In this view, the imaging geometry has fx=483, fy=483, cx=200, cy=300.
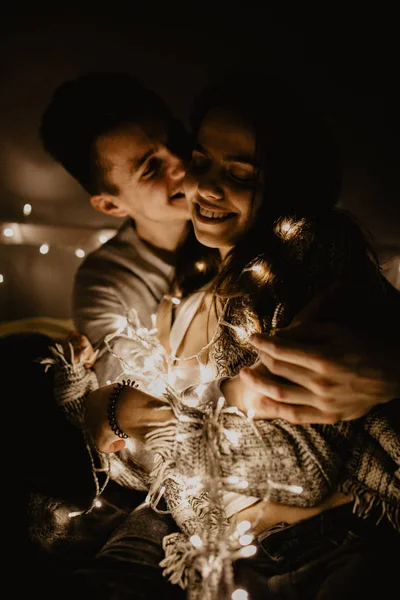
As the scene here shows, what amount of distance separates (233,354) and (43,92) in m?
1.01

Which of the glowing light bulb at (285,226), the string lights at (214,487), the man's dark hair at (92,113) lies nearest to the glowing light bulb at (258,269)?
the string lights at (214,487)

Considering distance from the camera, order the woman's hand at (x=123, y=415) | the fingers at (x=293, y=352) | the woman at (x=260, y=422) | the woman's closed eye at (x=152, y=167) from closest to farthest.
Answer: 1. the fingers at (x=293, y=352)
2. the woman at (x=260, y=422)
3. the woman's hand at (x=123, y=415)
4. the woman's closed eye at (x=152, y=167)

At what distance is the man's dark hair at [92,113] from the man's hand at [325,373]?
2.59ft

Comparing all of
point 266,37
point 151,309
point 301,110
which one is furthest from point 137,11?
point 151,309

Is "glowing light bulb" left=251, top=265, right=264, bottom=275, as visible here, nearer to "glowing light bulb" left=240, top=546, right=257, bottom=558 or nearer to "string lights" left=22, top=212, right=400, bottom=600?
"string lights" left=22, top=212, right=400, bottom=600

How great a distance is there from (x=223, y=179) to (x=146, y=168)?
0.30 m

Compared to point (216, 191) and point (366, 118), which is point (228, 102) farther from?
point (366, 118)

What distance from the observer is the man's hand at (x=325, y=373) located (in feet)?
3.01

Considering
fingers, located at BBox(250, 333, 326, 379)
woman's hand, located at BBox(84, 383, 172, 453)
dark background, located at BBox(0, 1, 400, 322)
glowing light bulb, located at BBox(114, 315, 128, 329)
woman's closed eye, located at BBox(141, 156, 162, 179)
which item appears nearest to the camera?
fingers, located at BBox(250, 333, 326, 379)

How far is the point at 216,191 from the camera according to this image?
Result: 1.20 m

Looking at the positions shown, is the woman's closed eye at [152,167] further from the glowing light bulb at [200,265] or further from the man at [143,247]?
the glowing light bulb at [200,265]

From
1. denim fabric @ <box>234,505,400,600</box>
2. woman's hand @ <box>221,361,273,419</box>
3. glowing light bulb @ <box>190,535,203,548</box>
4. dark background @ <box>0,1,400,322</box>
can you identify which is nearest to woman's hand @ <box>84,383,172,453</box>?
woman's hand @ <box>221,361,273,419</box>

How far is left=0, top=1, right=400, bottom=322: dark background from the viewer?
4.27 ft

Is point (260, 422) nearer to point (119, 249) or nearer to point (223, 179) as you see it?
point (223, 179)
